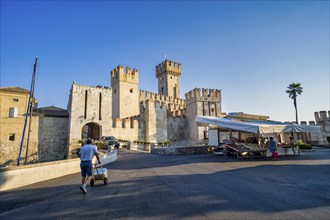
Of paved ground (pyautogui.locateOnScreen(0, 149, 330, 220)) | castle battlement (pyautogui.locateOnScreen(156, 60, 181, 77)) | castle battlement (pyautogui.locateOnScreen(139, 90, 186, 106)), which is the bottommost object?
paved ground (pyautogui.locateOnScreen(0, 149, 330, 220))

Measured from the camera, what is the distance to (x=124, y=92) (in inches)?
1366

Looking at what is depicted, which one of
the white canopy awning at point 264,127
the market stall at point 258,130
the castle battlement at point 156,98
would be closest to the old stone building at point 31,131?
the castle battlement at point 156,98

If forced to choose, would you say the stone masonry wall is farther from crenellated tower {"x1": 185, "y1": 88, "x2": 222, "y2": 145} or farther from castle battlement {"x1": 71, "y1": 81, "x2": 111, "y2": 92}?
crenellated tower {"x1": 185, "y1": 88, "x2": 222, "y2": 145}

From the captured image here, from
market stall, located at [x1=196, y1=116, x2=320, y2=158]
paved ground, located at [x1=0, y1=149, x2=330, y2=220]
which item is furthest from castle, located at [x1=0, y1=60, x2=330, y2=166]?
paved ground, located at [x1=0, y1=149, x2=330, y2=220]

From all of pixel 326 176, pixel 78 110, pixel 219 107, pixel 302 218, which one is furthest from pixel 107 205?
pixel 219 107

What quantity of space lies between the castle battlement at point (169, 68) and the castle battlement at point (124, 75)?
1499cm

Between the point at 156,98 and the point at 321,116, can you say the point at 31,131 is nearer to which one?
the point at 156,98

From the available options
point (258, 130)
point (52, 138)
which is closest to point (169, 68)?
point (52, 138)

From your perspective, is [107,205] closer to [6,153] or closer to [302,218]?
[302,218]

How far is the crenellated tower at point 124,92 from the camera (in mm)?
34250

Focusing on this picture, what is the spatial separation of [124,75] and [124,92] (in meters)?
3.32

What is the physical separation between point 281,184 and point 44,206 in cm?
682

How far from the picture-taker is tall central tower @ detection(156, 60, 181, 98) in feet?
163

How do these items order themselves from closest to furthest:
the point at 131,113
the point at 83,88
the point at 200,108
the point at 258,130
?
the point at 258,130 < the point at 83,88 < the point at 200,108 < the point at 131,113
